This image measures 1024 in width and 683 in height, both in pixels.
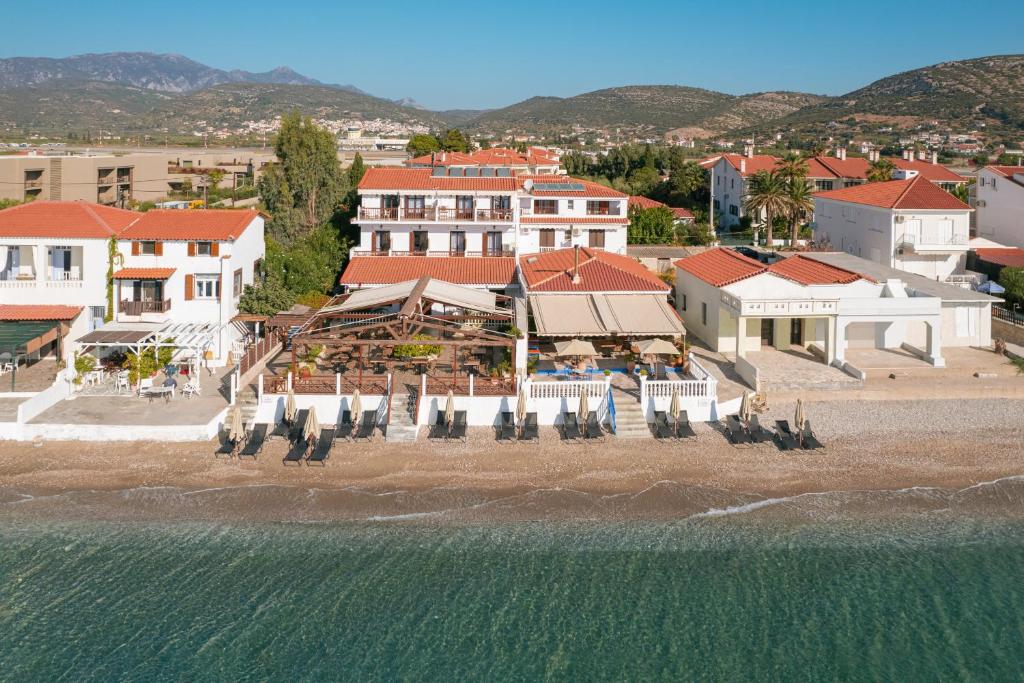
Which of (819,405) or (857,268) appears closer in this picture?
(819,405)

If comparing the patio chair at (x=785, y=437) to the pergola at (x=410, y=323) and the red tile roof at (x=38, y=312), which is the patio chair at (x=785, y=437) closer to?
the pergola at (x=410, y=323)

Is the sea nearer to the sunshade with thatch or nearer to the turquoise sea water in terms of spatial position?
the turquoise sea water

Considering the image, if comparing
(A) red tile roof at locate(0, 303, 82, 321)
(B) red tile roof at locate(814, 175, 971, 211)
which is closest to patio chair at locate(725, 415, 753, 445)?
(B) red tile roof at locate(814, 175, 971, 211)

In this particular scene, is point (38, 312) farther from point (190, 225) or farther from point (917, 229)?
point (917, 229)

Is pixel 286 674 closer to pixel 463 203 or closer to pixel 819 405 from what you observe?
pixel 819 405

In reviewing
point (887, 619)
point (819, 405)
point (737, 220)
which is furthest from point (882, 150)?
point (887, 619)

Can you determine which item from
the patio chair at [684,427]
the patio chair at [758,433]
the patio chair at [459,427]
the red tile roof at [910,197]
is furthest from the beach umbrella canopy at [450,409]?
the red tile roof at [910,197]

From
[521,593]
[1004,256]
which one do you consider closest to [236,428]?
[521,593]
